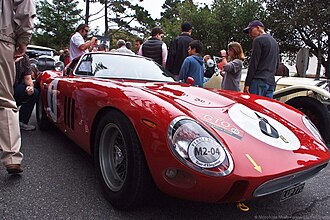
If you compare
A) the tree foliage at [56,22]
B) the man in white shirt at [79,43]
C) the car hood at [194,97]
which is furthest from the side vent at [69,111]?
the tree foliage at [56,22]

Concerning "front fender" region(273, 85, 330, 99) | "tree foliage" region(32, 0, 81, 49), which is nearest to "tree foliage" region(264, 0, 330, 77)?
"front fender" region(273, 85, 330, 99)

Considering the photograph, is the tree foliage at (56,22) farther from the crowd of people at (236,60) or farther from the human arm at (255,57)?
the human arm at (255,57)

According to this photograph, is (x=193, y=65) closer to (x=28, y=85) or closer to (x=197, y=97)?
(x=197, y=97)

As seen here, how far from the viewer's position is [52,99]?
11.1ft

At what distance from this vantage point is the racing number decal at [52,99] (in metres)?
3.30

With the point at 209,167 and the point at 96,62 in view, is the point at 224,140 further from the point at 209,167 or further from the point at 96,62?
the point at 96,62

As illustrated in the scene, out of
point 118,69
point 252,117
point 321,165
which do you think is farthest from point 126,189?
point 118,69

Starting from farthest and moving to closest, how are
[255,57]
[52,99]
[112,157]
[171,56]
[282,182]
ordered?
[171,56] → [255,57] → [52,99] → [112,157] → [282,182]

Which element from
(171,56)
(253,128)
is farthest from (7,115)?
(171,56)

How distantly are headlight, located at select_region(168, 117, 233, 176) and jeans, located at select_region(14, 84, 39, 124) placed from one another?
9.63ft

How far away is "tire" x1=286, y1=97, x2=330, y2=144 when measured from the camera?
4.11 meters

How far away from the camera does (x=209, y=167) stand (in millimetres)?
1627

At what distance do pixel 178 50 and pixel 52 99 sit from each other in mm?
2426

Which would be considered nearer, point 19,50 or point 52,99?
point 19,50
